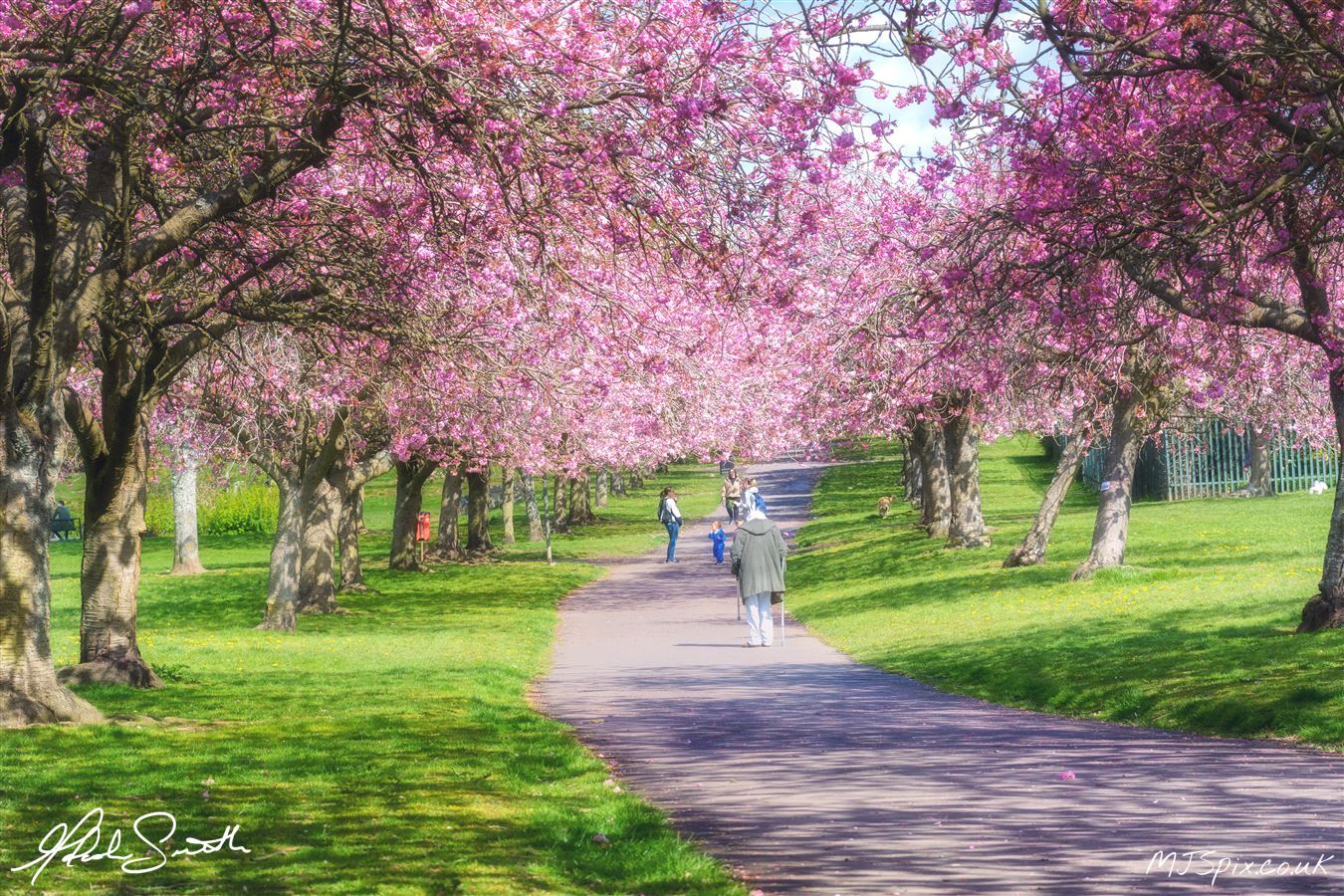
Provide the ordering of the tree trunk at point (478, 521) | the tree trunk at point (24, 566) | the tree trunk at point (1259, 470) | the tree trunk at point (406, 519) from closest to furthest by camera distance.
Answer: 1. the tree trunk at point (24, 566)
2. the tree trunk at point (406, 519)
3. the tree trunk at point (1259, 470)
4. the tree trunk at point (478, 521)

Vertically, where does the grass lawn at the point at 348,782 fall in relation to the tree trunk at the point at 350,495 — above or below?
below

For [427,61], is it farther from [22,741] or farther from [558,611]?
[558,611]

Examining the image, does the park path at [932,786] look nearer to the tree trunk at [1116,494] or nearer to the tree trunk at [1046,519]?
the tree trunk at [1116,494]

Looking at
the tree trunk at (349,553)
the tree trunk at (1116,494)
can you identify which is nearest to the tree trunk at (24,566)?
the tree trunk at (1116,494)

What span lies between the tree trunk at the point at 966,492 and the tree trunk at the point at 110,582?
19.1 m

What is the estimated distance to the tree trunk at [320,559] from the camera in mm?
28812

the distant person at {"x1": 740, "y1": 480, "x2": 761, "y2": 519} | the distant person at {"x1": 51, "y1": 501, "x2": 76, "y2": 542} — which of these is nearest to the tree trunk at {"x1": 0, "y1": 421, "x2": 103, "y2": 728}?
the distant person at {"x1": 740, "y1": 480, "x2": 761, "y2": 519}

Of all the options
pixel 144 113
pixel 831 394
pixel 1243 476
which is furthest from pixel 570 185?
pixel 1243 476

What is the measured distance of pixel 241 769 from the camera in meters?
10.3

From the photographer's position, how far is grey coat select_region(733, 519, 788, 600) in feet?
63.7

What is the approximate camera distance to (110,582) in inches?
632

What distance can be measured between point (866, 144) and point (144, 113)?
5.48 metres

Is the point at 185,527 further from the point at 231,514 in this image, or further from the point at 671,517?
the point at 231,514

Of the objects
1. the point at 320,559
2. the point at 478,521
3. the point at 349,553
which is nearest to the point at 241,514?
the point at 478,521
